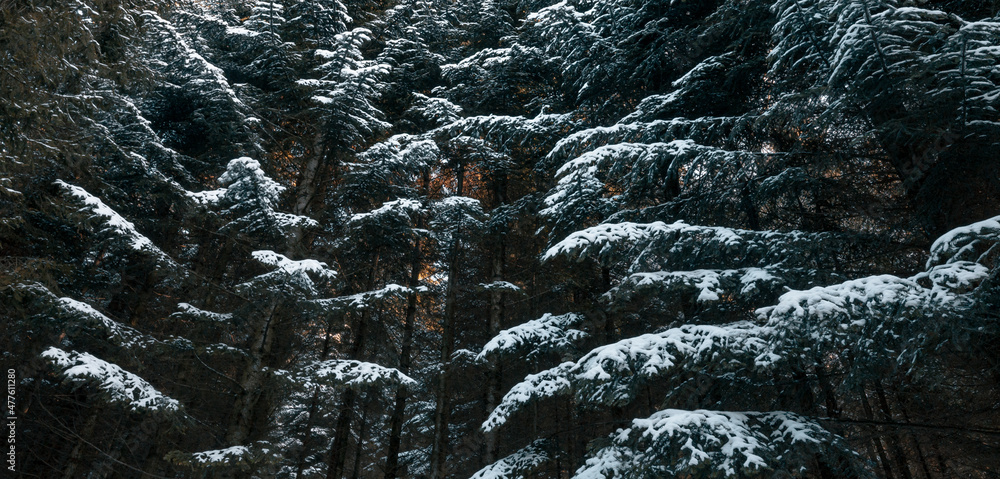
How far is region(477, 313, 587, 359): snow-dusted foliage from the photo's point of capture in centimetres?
691

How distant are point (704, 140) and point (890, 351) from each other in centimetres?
417

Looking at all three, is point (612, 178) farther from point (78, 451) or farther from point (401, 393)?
point (78, 451)

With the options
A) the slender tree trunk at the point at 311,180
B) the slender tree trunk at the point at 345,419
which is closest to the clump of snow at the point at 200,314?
the slender tree trunk at the point at 311,180

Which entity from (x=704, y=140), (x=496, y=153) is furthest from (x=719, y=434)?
(x=496, y=153)

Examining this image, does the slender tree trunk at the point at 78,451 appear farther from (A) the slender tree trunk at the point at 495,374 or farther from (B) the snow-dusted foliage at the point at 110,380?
(A) the slender tree trunk at the point at 495,374

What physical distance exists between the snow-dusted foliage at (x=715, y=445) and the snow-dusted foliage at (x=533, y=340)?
Answer: 230 centimetres

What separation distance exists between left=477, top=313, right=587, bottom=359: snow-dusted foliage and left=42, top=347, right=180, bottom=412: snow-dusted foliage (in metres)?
4.44

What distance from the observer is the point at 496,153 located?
384 inches

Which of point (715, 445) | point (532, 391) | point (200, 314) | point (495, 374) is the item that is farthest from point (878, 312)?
point (200, 314)

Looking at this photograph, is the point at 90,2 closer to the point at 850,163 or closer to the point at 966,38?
the point at 966,38

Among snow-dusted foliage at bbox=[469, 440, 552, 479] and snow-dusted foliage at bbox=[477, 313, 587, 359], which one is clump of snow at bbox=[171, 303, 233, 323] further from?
snow-dusted foliage at bbox=[469, 440, 552, 479]

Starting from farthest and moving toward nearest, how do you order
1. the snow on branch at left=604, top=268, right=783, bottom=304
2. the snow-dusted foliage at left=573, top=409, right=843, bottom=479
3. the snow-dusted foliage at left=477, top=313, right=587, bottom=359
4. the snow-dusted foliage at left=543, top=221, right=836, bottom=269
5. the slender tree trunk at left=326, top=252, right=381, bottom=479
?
the slender tree trunk at left=326, top=252, right=381, bottom=479, the snow-dusted foliage at left=477, top=313, right=587, bottom=359, the snow-dusted foliage at left=543, top=221, right=836, bottom=269, the snow on branch at left=604, top=268, right=783, bottom=304, the snow-dusted foliage at left=573, top=409, right=843, bottom=479

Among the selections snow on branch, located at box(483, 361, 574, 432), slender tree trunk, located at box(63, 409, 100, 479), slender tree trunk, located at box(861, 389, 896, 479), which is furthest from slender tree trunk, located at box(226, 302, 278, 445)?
slender tree trunk, located at box(861, 389, 896, 479)

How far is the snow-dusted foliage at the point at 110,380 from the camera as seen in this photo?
6.15 meters
